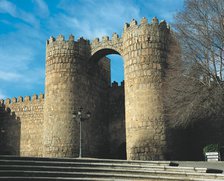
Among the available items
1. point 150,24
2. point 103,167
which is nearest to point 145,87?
point 150,24

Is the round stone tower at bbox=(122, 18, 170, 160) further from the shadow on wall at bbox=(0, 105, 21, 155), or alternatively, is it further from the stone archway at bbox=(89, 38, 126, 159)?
the shadow on wall at bbox=(0, 105, 21, 155)

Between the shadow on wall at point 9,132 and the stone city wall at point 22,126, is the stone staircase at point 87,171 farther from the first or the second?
the shadow on wall at point 9,132

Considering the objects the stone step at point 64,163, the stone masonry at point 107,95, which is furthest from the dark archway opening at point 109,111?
the stone step at point 64,163

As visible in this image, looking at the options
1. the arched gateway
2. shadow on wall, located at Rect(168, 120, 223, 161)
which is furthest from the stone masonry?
shadow on wall, located at Rect(168, 120, 223, 161)

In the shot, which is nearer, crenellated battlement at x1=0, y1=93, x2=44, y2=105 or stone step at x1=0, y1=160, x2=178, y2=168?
stone step at x1=0, y1=160, x2=178, y2=168

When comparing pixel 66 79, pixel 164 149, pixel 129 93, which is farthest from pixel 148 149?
pixel 66 79

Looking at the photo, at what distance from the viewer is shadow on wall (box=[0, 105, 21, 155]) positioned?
101 ft

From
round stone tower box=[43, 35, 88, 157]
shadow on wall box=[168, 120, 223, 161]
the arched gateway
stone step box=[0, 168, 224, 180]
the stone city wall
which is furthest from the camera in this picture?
the stone city wall

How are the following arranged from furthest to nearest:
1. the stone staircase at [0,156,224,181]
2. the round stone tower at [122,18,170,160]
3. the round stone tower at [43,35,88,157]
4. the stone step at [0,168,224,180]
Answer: the round stone tower at [43,35,88,157] → the round stone tower at [122,18,170,160] → the stone staircase at [0,156,224,181] → the stone step at [0,168,224,180]

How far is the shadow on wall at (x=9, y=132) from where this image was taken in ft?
101

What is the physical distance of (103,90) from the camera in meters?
25.9

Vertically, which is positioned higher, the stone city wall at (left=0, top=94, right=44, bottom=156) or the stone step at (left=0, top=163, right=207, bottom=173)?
the stone city wall at (left=0, top=94, right=44, bottom=156)

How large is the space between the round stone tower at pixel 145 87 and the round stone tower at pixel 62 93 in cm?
367

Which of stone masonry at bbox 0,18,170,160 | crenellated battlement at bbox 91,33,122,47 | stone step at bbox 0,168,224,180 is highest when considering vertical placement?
crenellated battlement at bbox 91,33,122,47
